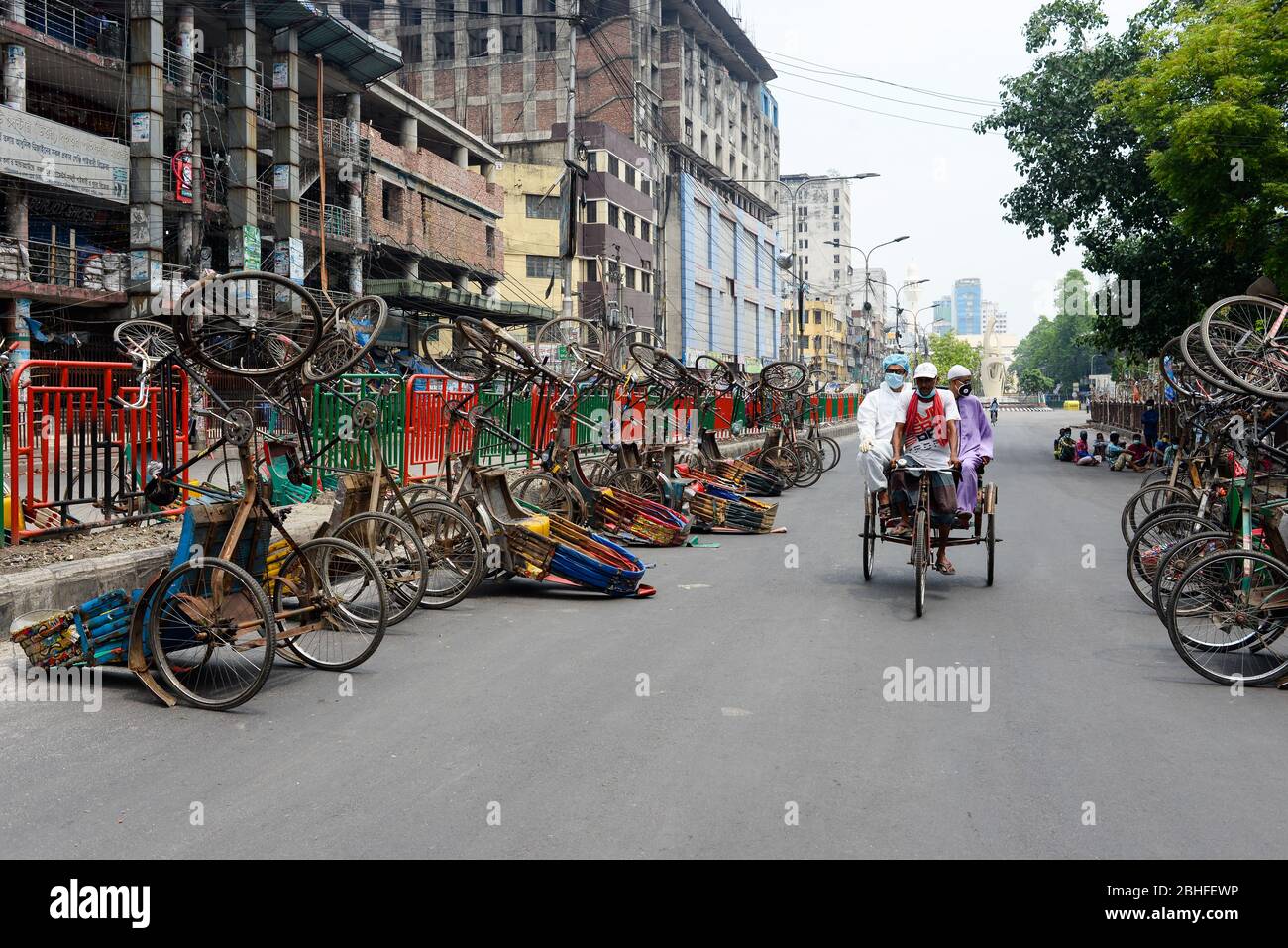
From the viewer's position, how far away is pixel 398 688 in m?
5.64

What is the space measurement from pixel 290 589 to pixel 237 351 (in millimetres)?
1397

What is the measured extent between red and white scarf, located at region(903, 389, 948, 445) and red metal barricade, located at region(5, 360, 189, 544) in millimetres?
6341

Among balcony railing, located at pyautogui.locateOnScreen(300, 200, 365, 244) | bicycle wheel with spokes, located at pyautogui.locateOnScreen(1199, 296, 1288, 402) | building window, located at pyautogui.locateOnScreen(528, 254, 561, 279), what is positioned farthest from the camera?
building window, located at pyautogui.locateOnScreen(528, 254, 561, 279)

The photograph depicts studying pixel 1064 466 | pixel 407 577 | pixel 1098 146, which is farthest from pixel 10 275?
pixel 1098 146

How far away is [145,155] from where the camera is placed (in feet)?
84.6

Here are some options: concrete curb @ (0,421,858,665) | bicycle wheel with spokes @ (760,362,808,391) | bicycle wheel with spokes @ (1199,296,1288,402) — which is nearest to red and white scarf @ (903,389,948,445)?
bicycle wheel with spokes @ (1199,296,1288,402)

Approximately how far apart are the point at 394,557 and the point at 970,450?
4.90 metres

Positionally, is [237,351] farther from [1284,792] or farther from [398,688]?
[1284,792]

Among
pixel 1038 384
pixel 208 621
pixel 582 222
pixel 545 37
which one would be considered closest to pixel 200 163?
pixel 208 621

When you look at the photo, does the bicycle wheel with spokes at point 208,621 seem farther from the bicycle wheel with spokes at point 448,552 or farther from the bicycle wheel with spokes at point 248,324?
the bicycle wheel with spokes at point 448,552

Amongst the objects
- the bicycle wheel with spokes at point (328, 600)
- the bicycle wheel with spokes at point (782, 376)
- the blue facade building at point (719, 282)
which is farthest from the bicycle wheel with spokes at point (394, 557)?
the blue facade building at point (719, 282)

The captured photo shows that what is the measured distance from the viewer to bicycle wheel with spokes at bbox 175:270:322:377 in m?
5.36

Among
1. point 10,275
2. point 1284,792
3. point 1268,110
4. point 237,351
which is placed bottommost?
point 1284,792

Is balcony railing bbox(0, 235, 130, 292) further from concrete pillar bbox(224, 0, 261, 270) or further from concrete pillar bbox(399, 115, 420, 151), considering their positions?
concrete pillar bbox(399, 115, 420, 151)
